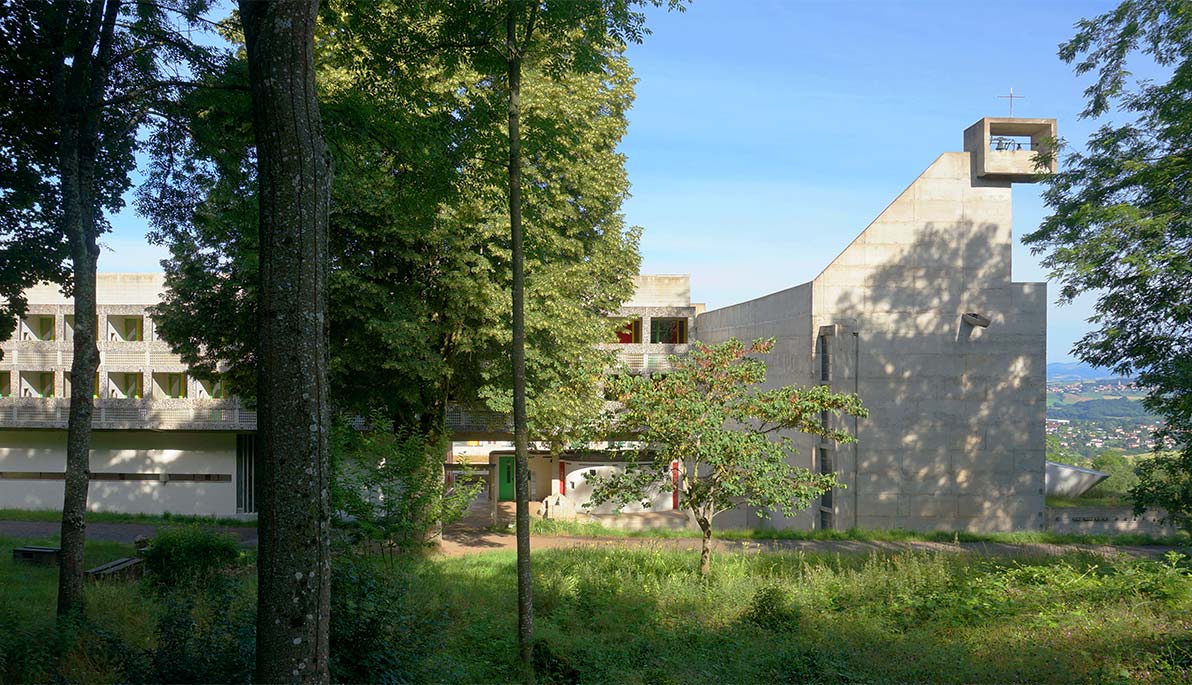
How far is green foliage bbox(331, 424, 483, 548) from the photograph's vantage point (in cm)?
1252

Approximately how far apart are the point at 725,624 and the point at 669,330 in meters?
23.4

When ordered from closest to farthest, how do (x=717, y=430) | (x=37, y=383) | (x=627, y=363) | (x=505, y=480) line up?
(x=717, y=430), (x=627, y=363), (x=37, y=383), (x=505, y=480)

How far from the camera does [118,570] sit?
14.3 metres

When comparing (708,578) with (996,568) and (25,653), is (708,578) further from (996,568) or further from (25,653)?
(25,653)

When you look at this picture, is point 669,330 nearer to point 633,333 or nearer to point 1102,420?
point 633,333

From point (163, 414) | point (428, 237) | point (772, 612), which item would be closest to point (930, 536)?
point (772, 612)

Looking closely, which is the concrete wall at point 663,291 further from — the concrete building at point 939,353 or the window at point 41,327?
the window at point 41,327

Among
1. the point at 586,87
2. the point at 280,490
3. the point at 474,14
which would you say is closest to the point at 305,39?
the point at 280,490

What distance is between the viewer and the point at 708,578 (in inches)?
A: 548

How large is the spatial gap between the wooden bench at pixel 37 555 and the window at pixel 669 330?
23070 mm

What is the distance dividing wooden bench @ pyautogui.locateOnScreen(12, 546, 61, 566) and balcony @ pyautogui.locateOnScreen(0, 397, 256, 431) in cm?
1142

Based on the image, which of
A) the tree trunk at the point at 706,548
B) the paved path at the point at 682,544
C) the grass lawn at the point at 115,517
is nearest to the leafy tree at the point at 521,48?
the tree trunk at the point at 706,548

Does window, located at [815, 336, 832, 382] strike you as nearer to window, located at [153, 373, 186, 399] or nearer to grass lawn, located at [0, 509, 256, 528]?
grass lawn, located at [0, 509, 256, 528]

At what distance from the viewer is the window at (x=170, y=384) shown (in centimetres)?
3041
